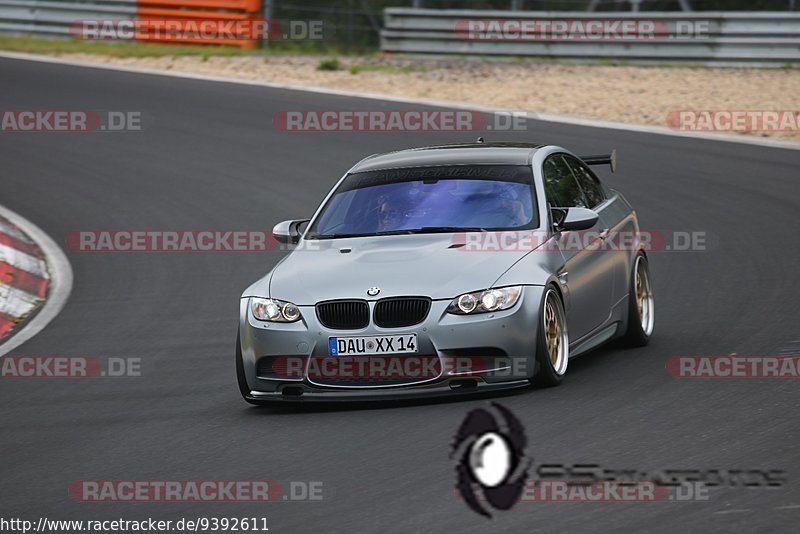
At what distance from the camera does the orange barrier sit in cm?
3067

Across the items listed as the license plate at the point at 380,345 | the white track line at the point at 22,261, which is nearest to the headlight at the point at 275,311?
the license plate at the point at 380,345

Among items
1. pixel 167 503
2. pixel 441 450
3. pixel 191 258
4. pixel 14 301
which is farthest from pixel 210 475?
pixel 191 258

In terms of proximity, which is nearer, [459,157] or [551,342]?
[551,342]

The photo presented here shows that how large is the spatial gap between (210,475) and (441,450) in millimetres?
1137

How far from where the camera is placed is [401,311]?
327 inches

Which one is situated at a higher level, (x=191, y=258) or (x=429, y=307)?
(x=429, y=307)

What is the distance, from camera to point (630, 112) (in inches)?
898

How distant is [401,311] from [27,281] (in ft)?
19.4

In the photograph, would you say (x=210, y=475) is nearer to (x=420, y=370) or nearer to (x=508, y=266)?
(x=420, y=370)

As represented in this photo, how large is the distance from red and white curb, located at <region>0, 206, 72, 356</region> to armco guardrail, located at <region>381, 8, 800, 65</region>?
45.8 feet

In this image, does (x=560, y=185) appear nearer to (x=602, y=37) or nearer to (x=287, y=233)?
(x=287, y=233)

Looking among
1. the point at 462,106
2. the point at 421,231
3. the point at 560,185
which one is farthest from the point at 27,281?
the point at 462,106

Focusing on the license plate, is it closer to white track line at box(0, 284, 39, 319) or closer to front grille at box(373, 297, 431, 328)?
front grille at box(373, 297, 431, 328)

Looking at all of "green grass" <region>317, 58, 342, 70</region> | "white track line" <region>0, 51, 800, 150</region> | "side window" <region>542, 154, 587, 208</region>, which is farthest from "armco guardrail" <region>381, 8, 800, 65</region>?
"side window" <region>542, 154, 587, 208</region>
